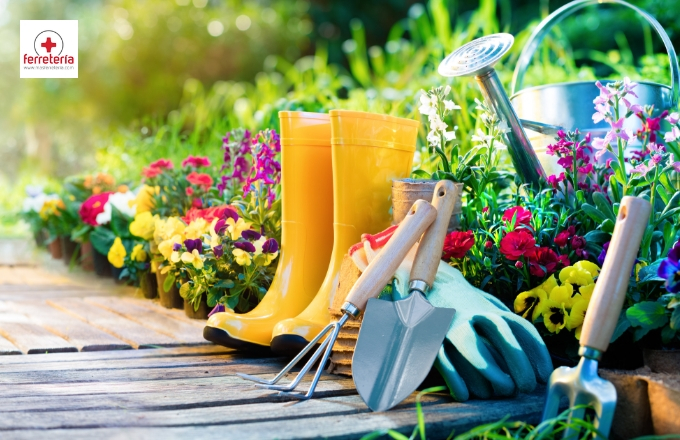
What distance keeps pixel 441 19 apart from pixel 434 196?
8.68 ft

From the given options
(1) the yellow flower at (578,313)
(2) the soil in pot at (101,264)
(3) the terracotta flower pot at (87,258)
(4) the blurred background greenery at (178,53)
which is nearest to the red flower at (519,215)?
(1) the yellow flower at (578,313)

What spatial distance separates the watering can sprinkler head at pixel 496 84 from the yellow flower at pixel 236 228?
0.72 m

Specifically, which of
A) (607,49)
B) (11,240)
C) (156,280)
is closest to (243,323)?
(156,280)

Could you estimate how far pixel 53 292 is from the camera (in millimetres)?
2637

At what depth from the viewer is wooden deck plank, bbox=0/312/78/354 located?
5.47 ft

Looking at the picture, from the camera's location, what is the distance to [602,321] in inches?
41.8

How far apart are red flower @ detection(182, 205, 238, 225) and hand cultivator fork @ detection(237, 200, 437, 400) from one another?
770 mm

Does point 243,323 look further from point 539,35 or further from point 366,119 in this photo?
point 539,35

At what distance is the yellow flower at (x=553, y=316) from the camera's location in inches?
56.8

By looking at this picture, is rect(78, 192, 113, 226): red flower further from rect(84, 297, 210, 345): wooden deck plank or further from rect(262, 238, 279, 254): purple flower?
rect(262, 238, 279, 254): purple flower

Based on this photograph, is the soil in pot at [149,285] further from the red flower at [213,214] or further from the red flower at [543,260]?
the red flower at [543,260]

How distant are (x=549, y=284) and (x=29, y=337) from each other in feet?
4.28

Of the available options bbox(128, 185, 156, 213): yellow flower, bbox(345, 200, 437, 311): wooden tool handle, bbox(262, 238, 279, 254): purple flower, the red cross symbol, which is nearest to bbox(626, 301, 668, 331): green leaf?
bbox(345, 200, 437, 311): wooden tool handle

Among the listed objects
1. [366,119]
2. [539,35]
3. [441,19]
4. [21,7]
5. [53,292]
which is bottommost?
[53,292]
